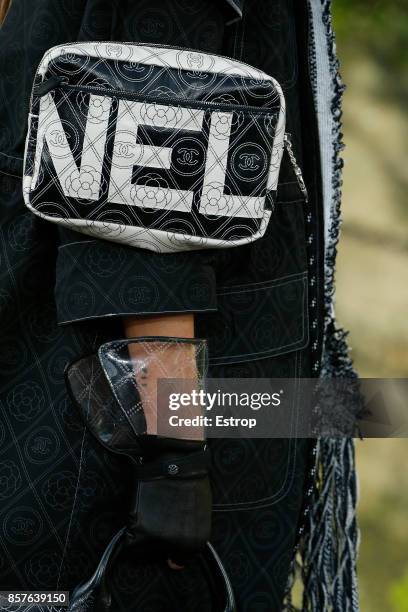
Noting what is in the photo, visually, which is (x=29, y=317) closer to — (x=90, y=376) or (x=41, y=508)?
(x=90, y=376)

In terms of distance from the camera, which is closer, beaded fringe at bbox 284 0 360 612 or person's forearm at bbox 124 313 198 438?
person's forearm at bbox 124 313 198 438

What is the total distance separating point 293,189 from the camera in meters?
1.08

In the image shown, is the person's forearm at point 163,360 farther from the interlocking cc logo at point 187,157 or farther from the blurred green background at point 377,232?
the blurred green background at point 377,232

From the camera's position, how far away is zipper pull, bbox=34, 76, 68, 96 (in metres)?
0.88

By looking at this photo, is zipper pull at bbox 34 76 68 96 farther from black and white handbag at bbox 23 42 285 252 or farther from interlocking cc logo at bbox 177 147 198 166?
interlocking cc logo at bbox 177 147 198 166

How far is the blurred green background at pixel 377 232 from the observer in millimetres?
3146

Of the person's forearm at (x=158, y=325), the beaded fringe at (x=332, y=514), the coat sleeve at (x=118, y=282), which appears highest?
the coat sleeve at (x=118, y=282)

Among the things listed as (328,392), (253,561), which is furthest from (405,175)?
(253,561)

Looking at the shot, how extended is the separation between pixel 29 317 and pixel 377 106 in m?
2.65

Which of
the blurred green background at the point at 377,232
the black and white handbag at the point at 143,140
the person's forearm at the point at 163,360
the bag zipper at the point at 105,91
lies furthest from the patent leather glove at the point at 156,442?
the blurred green background at the point at 377,232

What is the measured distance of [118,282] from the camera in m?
0.91

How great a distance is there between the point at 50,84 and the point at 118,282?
0.20 meters

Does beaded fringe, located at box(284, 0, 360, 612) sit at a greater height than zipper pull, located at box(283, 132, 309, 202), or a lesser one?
lesser

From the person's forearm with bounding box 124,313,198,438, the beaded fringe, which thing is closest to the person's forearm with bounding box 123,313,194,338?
the person's forearm with bounding box 124,313,198,438
